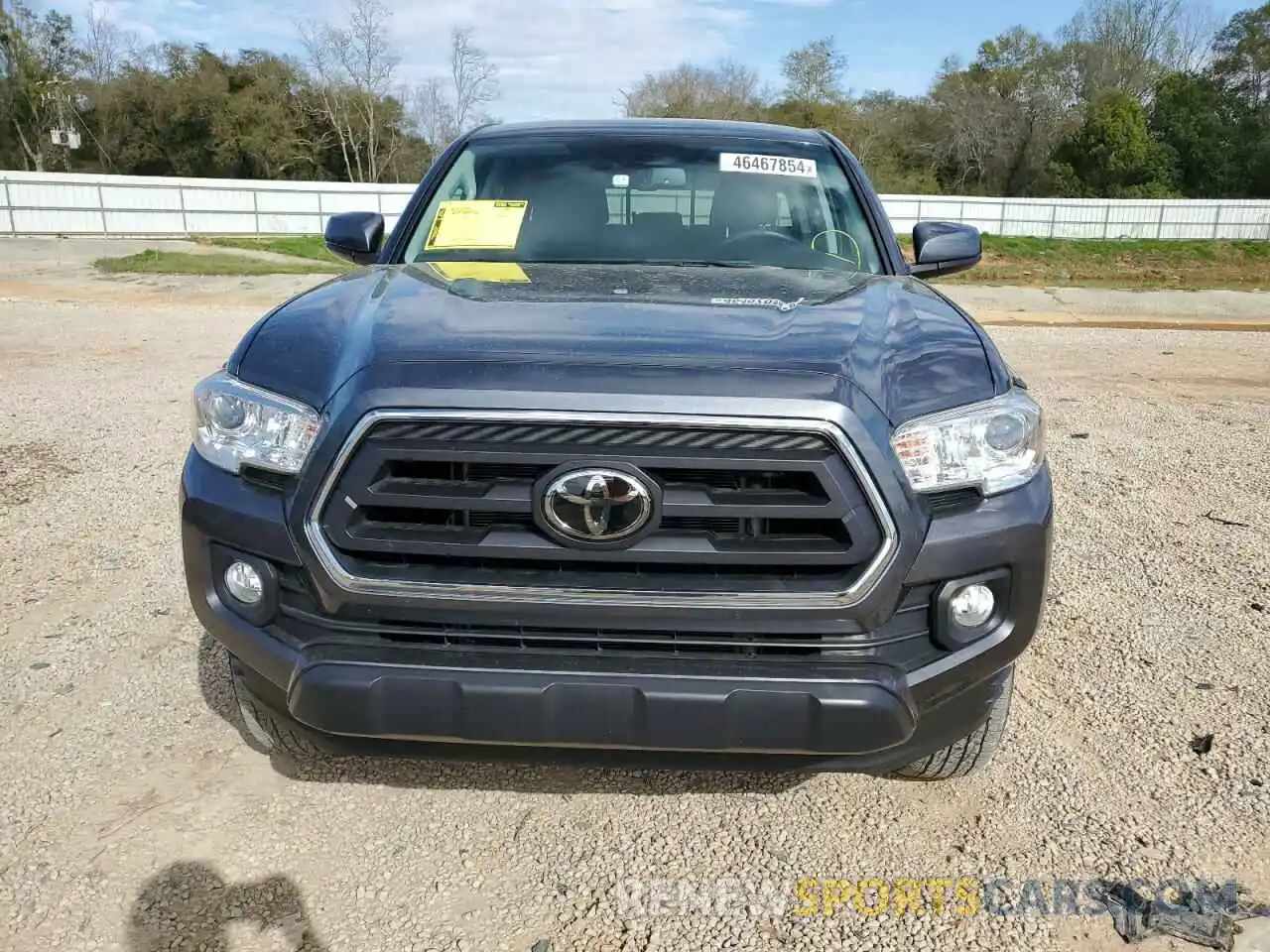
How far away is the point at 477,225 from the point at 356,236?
54 cm

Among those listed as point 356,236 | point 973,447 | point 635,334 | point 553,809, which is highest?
point 356,236

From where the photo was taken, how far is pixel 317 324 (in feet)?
8.40

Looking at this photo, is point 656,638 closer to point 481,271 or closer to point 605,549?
point 605,549

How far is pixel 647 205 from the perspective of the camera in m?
3.67

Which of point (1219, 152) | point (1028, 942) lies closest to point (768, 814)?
point (1028, 942)

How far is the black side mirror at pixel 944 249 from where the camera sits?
382 centimetres

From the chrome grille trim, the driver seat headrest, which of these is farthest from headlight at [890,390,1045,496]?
the driver seat headrest

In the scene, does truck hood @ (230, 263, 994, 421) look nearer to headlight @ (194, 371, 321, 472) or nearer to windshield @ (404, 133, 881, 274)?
headlight @ (194, 371, 321, 472)

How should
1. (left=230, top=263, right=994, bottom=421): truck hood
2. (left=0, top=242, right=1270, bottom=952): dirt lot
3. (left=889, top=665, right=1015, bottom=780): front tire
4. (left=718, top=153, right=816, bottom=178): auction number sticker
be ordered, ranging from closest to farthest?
(left=230, top=263, right=994, bottom=421): truck hood → (left=0, top=242, right=1270, bottom=952): dirt lot → (left=889, top=665, right=1015, bottom=780): front tire → (left=718, top=153, right=816, bottom=178): auction number sticker

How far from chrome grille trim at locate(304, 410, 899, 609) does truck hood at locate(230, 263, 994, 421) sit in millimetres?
90

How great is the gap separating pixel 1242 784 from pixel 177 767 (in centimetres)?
289

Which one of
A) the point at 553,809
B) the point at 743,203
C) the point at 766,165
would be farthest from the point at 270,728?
the point at 766,165

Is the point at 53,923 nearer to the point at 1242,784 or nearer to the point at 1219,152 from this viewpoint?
the point at 1242,784

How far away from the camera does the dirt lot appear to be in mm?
2322
